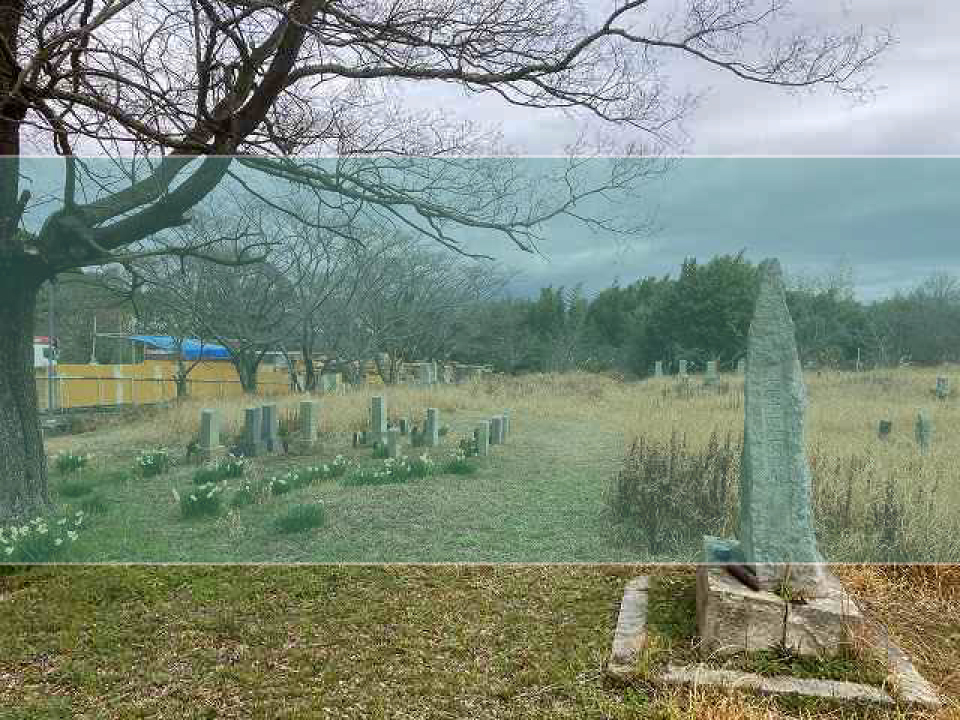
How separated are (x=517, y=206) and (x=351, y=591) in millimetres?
2482

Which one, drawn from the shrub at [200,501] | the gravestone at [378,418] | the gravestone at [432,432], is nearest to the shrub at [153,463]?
the shrub at [200,501]

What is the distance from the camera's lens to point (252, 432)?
367 centimetres

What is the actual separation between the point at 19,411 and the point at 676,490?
363 centimetres

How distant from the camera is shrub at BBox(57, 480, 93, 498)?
3625mm

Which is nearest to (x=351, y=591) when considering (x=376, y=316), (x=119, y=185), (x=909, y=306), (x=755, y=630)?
(x=376, y=316)

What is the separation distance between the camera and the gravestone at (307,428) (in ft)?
12.1

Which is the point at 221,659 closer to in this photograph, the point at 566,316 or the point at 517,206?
the point at 566,316

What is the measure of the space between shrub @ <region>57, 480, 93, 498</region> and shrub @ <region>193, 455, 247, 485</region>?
1.91 feet

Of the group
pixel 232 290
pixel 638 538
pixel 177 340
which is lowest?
pixel 638 538

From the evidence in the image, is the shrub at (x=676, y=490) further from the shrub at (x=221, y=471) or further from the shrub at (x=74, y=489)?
the shrub at (x=74, y=489)

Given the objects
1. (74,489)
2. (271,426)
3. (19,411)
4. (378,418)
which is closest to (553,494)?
(378,418)

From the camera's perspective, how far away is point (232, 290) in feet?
11.6

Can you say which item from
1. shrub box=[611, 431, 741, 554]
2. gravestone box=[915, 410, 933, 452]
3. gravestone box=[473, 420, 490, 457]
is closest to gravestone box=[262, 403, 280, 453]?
gravestone box=[473, 420, 490, 457]

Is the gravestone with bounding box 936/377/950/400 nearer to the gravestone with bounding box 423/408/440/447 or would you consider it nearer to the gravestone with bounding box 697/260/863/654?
the gravestone with bounding box 697/260/863/654
